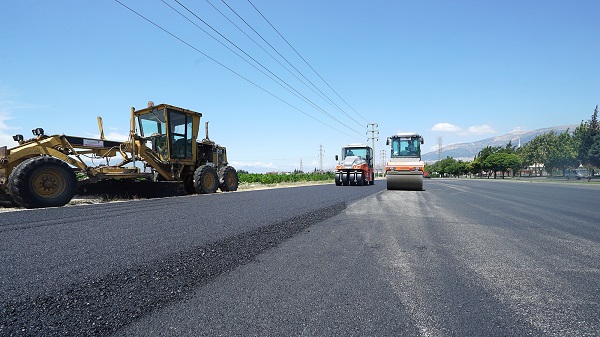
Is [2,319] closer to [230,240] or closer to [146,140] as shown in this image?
[230,240]

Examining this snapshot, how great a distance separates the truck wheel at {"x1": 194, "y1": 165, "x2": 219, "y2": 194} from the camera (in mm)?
11742

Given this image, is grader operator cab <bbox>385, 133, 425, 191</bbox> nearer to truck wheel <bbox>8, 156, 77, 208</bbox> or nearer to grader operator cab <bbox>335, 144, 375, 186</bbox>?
grader operator cab <bbox>335, 144, 375, 186</bbox>

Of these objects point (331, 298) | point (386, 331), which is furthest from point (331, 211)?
point (386, 331)

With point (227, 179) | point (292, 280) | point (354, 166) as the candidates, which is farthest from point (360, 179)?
point (292, 280)

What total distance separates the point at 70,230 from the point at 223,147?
10.2m

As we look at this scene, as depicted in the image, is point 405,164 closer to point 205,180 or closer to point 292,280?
point 205,180

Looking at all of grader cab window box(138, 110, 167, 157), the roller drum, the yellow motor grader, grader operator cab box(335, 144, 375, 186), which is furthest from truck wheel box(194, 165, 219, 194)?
grader operator cab box(335, 144, 375, 186)

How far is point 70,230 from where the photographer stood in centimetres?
455

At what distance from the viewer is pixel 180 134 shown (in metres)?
11.8

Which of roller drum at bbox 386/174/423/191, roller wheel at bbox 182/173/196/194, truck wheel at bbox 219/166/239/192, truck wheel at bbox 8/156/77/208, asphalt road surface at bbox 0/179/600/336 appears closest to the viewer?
asphalt road surface at bbox 0/179/600/336

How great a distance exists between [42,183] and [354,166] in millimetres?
16189

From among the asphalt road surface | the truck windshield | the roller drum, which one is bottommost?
the asphalt road surface

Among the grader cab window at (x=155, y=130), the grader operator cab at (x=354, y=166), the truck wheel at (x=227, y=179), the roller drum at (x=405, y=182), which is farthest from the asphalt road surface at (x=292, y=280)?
the grader operator cab at (x=354, y=166)

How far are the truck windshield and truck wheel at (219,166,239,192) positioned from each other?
8574mm
